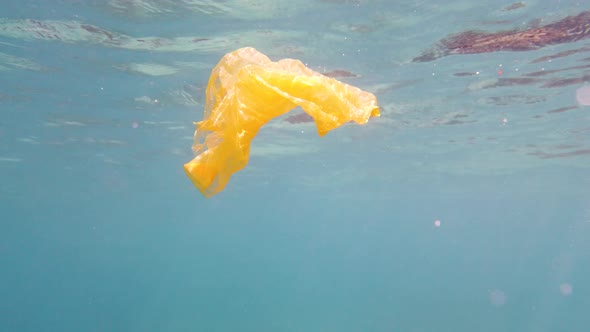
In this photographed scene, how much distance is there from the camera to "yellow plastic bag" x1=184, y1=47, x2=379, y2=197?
258 centimetres

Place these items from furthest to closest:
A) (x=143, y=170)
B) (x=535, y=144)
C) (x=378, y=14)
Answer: (x=143, y=170) < (x=535, y=144) < (x=378, y=14)

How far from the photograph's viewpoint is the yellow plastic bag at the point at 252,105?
258 cm

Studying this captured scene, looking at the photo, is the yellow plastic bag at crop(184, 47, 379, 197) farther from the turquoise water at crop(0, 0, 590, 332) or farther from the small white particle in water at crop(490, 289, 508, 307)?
the small white particle in water at crop(490, 289, 508, 307)

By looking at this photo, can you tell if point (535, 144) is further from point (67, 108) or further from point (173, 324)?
point (173, 324)

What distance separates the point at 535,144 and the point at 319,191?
27.0 meters

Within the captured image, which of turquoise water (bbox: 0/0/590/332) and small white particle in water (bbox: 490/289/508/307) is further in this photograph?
small white particle in water (bbox: 490/289/508/307)

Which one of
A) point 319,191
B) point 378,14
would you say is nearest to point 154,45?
point 378,14

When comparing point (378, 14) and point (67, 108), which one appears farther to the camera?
point (67, 108)

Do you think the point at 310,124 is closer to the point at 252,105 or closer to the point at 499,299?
the point at 252,105

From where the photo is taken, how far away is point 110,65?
14.1 metres

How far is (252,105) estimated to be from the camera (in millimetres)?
2732

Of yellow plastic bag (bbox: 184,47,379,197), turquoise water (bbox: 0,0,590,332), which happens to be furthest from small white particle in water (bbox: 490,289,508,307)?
yellow plastic bag (bbox: 184,47,379,197)

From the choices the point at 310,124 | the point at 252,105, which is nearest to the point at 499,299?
the point at 310,124

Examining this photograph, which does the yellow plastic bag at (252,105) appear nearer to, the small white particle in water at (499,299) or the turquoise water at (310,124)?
the turquoise water at (310,124)
